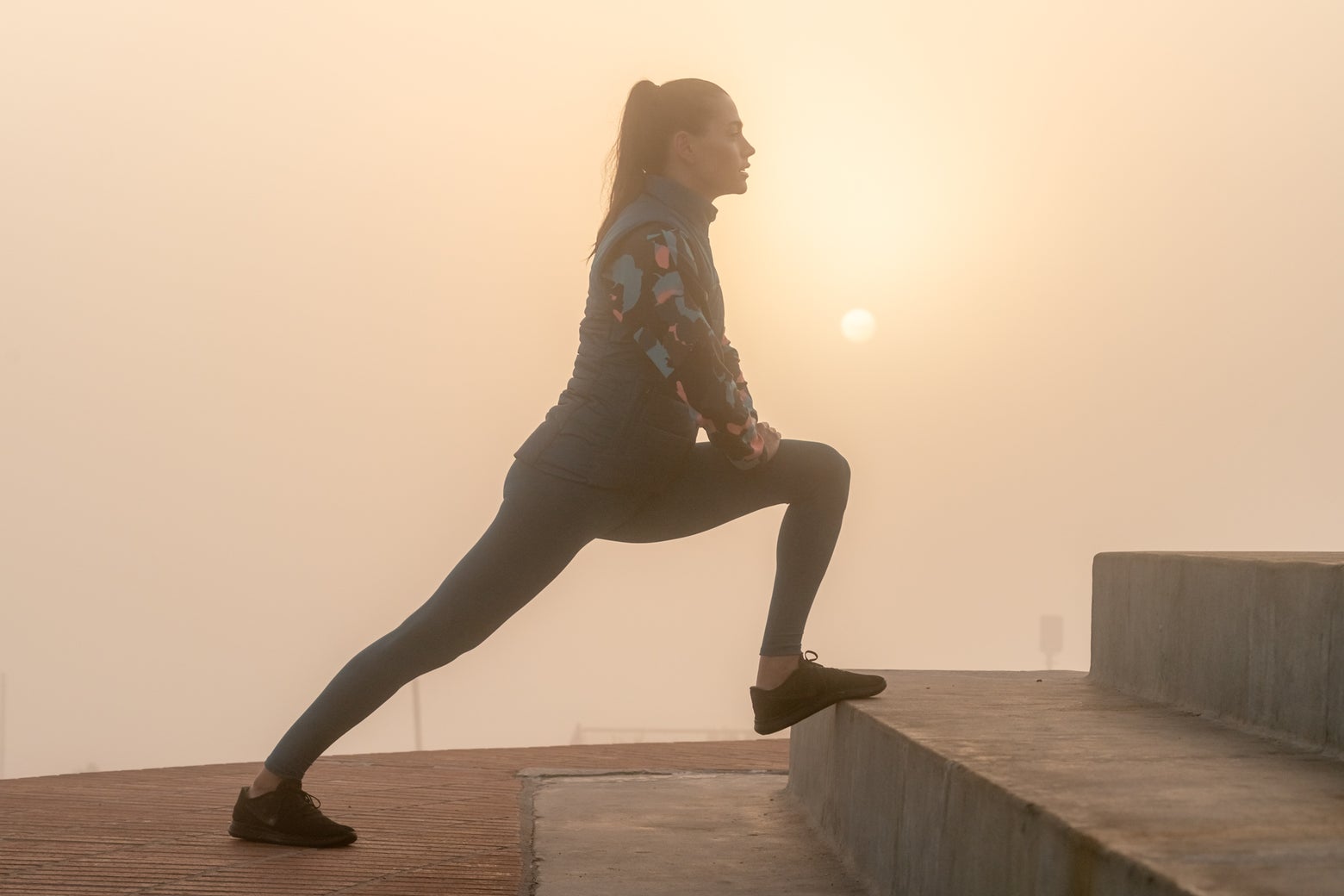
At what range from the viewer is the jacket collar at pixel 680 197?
10.1ft

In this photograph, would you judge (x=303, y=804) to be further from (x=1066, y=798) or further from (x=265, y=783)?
(x=1066, y=798)

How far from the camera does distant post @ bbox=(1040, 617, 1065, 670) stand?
2019 cm

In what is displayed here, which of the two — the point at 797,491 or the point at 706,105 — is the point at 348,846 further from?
the point at 706,105

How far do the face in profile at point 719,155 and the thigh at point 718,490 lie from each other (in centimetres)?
62

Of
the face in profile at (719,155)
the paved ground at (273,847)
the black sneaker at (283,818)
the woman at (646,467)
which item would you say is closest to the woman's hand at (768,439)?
the woman at (646,467)

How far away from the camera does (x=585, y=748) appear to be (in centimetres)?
597

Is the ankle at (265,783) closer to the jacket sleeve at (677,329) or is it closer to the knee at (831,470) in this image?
the jacket sleeve at (677,329)

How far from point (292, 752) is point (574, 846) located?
71 centimetres

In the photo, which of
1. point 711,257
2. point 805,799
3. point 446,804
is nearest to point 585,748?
point 446,804

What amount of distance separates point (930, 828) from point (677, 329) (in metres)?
1.19

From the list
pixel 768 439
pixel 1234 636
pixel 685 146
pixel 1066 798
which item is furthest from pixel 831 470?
pixel 1066 798

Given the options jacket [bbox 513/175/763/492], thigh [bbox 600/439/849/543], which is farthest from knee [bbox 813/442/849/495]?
jacket [bbox 513/175/763/492]

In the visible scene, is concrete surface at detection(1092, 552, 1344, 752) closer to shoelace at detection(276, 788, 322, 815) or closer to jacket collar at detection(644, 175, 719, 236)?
jacket collar at detection(644, 175, 719, 236)

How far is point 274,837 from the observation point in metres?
3.13
